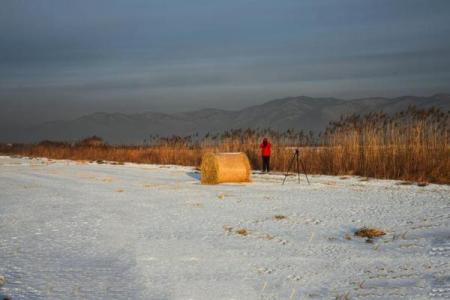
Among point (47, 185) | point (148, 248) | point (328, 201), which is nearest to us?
point (148, 248)

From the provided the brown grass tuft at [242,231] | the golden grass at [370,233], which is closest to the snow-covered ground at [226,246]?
the brown grass tuft at [242,231]

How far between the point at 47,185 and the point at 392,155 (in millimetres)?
10717

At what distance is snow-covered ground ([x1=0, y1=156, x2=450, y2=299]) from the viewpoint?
5.43 meters

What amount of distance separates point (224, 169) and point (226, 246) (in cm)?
857

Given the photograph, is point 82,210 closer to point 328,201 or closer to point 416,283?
point 328,201

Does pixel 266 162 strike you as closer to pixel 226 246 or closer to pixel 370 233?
pixel 370 233

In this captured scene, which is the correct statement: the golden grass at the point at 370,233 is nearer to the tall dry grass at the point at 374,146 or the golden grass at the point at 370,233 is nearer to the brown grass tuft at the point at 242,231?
the brown grass tuft at the point at 242,231

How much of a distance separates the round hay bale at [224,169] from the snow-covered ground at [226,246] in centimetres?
271

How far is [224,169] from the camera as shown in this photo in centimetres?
1582

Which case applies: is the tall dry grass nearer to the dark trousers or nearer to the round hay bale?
the dark trousers

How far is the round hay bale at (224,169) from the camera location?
15.8 m

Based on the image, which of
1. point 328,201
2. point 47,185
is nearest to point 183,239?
point 328,201

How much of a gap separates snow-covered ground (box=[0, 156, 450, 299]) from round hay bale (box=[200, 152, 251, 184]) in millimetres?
2713

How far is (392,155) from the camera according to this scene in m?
17.6
